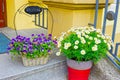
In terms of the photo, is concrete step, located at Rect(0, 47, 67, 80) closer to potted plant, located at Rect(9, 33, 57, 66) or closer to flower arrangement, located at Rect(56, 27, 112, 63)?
potted plant, located at Rect(9, 33, 57, 66)

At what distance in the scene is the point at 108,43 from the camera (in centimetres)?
163

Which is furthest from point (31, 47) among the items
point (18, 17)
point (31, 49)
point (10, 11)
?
point (10, 11)

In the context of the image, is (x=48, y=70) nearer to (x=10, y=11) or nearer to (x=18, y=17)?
(x=18, y=17)

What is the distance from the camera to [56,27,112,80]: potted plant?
1.51 metres

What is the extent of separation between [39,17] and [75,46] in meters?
2.00

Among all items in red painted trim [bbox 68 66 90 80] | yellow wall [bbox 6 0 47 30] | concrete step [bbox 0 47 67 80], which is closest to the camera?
concrete step [bbox 0 47 67 80]

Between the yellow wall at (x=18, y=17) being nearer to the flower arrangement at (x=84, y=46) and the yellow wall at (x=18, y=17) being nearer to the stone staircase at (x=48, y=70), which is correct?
the stone staircase at (x=48, y=70)

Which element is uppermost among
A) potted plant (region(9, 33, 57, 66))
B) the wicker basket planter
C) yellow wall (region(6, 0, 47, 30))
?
yellow wall (region(6, 0, 47, 30))

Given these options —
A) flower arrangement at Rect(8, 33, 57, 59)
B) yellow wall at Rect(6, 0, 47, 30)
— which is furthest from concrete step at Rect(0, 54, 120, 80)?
yellow wall at Rect(6, 0, 47, 30)

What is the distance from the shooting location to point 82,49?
150cm

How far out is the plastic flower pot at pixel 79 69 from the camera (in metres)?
1.57

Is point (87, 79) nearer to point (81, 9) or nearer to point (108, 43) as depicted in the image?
point (108, 43)

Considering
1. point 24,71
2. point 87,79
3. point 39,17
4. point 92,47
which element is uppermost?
point 39,17

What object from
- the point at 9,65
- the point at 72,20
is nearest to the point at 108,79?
the point at 72,20
